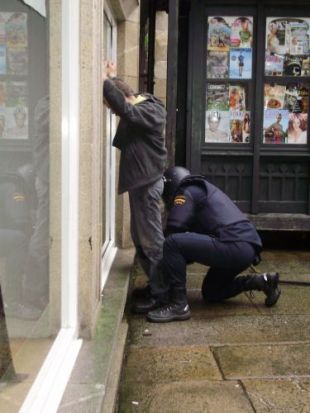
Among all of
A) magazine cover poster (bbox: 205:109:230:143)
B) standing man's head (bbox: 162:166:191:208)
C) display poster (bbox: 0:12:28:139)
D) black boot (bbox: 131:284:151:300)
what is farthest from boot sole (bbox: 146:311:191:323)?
magazine cover poster (bbox: 205:109:230:143)

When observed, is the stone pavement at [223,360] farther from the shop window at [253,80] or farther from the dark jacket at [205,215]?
the shop window at [253,80]

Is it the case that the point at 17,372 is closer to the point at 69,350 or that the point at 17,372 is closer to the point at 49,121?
the point at 69,350

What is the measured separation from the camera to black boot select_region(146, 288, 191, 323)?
473 cm

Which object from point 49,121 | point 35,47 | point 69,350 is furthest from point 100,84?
point 69,350

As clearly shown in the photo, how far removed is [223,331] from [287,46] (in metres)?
4.15

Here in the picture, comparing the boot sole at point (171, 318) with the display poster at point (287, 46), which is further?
the display poster at point (287, 46)

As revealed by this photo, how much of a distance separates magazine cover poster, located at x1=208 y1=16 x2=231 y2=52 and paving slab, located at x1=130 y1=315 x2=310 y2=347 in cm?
374

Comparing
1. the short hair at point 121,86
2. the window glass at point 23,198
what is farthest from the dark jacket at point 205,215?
the window glass at point 23,198

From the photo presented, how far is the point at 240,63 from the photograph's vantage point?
7402 millimetres

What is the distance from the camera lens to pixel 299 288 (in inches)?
229

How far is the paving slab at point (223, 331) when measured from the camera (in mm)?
4375

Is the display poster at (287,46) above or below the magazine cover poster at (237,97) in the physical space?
Answer: above

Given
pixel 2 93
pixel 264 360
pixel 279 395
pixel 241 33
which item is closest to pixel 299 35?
pixel 241 33

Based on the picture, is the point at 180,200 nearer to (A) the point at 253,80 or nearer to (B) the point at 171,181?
(B) the point at 171,181
